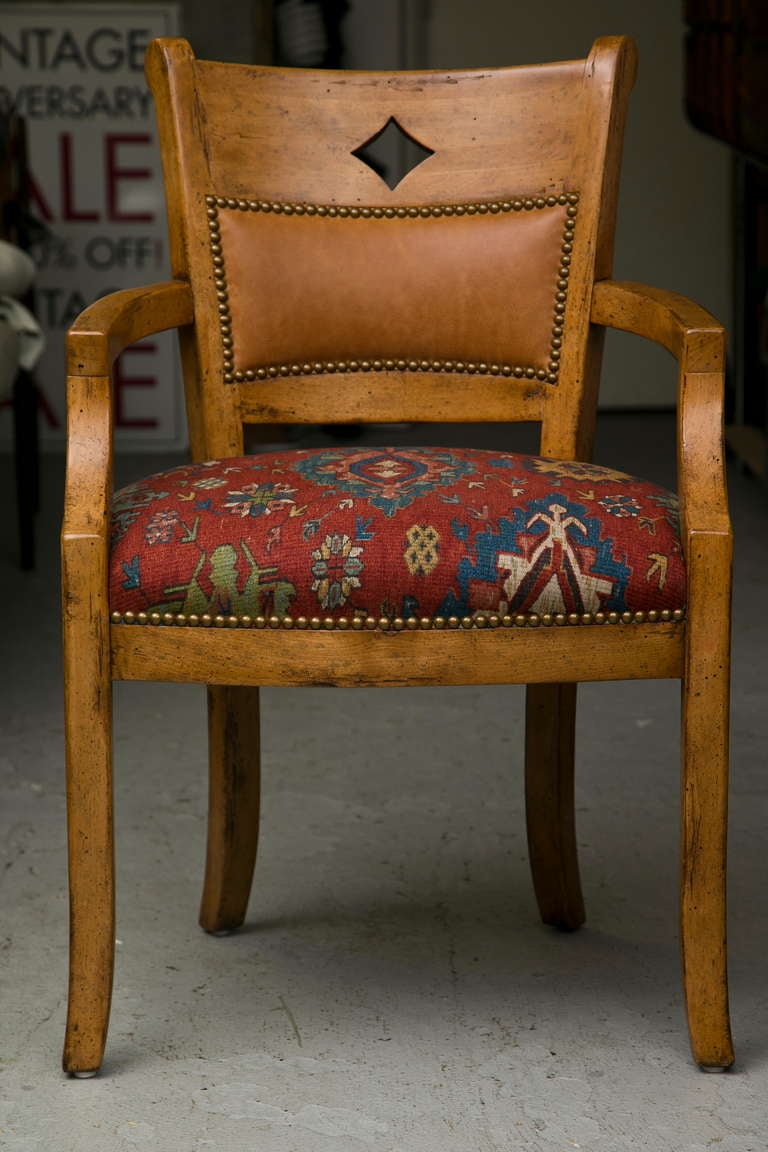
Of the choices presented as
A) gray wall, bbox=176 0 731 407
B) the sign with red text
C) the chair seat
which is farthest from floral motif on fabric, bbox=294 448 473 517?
gray wall, bbox=176 0 731 407

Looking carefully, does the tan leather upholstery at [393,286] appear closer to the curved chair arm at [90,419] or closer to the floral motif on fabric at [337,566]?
the curved chair arm at [90,419]

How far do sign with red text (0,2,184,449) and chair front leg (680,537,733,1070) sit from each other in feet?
10.4

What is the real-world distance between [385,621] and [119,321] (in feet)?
1.12

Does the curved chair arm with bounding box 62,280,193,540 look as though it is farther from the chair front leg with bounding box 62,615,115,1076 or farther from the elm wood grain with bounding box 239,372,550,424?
the elm wood grain with bounding box 239,372,550,424

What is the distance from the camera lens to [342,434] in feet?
14.5

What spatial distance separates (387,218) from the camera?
1.55m

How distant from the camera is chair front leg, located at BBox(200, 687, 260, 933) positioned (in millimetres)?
1549

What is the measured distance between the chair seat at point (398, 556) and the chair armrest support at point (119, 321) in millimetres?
129

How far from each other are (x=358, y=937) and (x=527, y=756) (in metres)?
0.24

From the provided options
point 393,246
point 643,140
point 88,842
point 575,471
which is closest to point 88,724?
point 88,842

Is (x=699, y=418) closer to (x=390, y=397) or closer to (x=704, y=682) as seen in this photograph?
(x=704, y=682)

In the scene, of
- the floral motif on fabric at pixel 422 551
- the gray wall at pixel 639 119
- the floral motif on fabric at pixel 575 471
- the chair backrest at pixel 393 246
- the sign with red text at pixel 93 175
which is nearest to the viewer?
the floral motif on fabric at pixel 422 551

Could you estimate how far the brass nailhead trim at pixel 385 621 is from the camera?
1.21 meters

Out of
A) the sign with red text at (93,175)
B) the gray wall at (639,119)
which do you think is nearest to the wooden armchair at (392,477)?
the sign with red text at (93,175)
